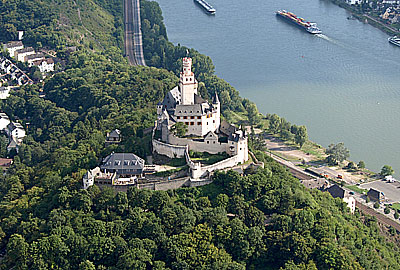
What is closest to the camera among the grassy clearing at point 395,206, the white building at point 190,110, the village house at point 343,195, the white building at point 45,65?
the white building at point 190,110

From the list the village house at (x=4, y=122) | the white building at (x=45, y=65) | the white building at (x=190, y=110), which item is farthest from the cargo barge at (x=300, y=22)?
the white building at (x=190, y=110)

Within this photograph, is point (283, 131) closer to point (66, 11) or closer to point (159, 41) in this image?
point (159, 41)

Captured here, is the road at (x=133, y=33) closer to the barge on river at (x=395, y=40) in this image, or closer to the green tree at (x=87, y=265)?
the barge on river at (x=395, y=40)

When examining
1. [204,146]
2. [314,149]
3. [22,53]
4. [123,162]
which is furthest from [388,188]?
[22,53]

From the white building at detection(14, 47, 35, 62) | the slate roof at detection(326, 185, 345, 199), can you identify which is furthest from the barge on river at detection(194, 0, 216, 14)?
the slate roof at detection(326, 185, 345, 199)

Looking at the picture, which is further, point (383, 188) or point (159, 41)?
point (159, 41)

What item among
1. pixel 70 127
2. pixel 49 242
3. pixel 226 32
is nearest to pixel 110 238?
pixel 49 242

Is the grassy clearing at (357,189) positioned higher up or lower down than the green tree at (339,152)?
lower down
